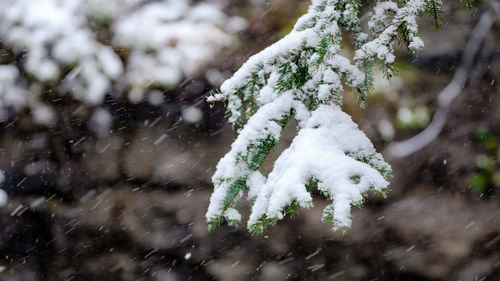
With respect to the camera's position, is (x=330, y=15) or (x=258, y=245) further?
(x=258, y=245)

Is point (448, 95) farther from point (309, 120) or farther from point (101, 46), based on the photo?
point (101, 46)

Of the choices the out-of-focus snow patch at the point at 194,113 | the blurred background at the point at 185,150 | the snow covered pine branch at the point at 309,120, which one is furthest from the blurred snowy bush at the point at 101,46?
the snow covered pine branch at the point at 309,120

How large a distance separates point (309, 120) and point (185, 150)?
2606mm

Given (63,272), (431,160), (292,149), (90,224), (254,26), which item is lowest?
(292,149)

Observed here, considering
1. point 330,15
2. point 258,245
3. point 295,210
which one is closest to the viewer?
point 295,210

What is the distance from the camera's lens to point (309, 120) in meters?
0.76

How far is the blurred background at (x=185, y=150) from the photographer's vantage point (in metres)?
2.90

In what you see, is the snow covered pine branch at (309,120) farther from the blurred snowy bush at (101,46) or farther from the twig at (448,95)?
the blurred snowy bush at (101,46)

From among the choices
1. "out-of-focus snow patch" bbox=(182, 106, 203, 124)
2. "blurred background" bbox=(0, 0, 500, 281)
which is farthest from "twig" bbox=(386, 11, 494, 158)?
"out-of-focus snow patch" bbox=(182, 106, 203, 124)

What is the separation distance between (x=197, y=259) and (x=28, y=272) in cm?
147

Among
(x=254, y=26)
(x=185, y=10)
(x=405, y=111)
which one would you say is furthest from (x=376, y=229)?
(x=185, y=10)

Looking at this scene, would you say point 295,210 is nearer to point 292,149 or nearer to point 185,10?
point 292,149

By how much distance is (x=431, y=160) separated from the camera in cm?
302

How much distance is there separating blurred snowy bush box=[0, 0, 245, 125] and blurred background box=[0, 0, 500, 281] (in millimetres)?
11
